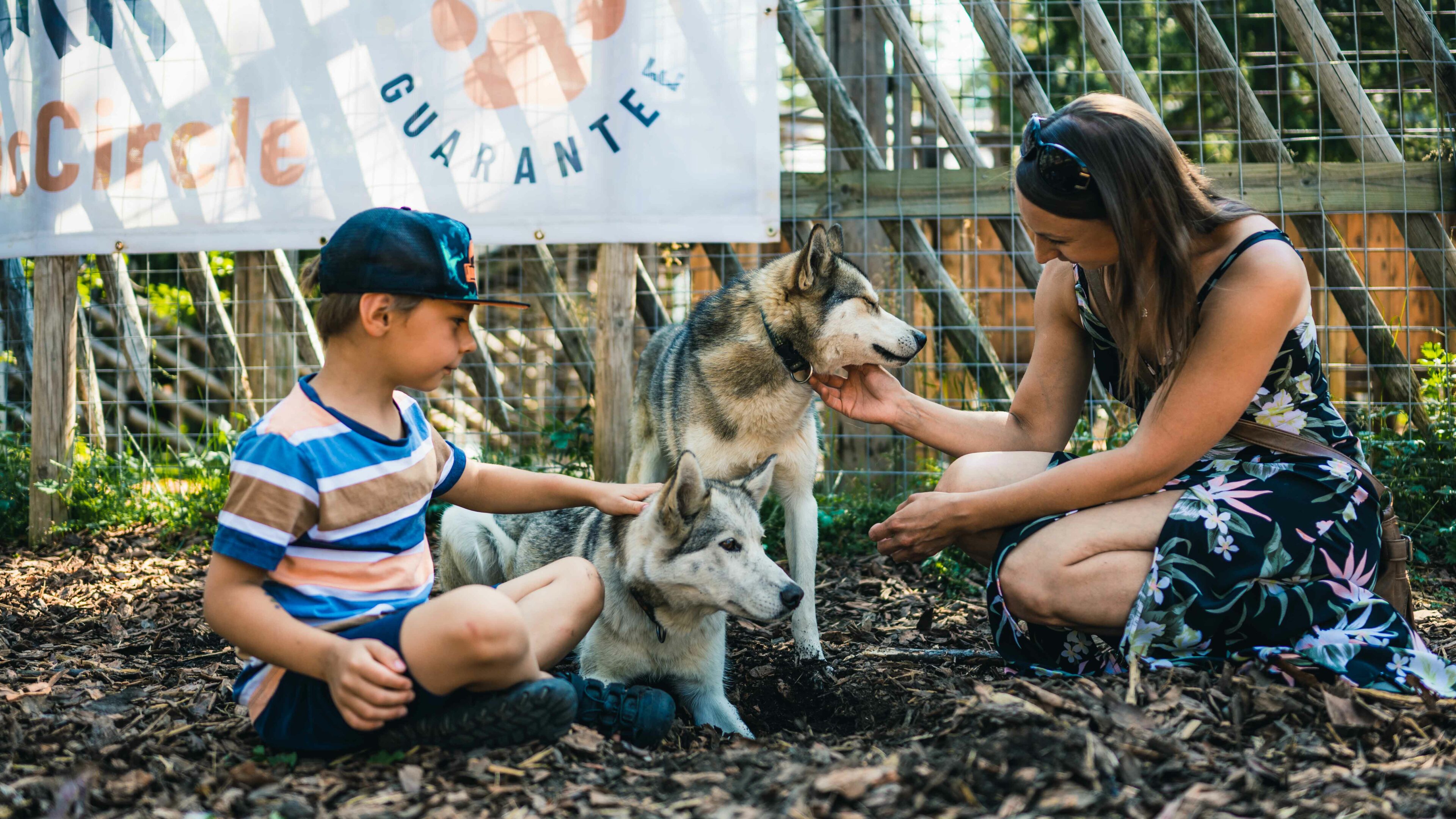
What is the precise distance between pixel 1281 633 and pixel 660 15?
360cm

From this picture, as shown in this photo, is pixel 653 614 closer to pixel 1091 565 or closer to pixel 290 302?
pixel 1091 565

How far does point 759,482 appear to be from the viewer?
3018 millimetres

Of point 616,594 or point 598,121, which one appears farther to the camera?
point 598,121

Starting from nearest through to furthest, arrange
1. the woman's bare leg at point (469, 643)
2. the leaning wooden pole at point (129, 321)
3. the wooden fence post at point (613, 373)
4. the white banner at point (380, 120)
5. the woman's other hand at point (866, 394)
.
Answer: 1. the woman's bare leg at point (469, 643)
2. the woman's other hand at point (866, 394)
3. the white banner at point (380, 120)
4. the wooden fence post at point (613, 373)
5. the leaning wooden pole at point (129, 321)

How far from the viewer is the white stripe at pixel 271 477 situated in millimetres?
1873

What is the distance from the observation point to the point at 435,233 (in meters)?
2.10

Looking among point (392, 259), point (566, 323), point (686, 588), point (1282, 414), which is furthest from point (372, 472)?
point (566, 323)

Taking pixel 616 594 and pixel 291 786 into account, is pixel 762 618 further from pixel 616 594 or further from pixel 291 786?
pixel 291 786

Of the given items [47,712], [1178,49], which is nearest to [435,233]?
[47,712]

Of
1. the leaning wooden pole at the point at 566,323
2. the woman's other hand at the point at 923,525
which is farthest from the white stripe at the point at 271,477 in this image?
the leaning wooden pole at the point at 566,323

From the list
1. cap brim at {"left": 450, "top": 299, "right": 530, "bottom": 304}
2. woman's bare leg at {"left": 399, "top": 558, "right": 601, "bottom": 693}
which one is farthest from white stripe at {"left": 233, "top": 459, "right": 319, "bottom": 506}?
cap brim at {"left": 450, "top": 299, "right": 530, "bottom": 304}

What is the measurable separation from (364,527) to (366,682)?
361 mm

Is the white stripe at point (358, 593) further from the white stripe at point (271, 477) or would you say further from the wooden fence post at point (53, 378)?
the wooden fence post at point (53, 378)

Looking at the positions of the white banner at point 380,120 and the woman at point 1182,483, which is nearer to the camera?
the woman at point 1182,483
